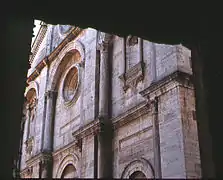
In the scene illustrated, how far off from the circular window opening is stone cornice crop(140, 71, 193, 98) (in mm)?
6914

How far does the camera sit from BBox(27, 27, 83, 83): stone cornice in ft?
52.9

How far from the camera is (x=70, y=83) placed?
16812mm

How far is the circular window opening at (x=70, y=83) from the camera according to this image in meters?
16.5

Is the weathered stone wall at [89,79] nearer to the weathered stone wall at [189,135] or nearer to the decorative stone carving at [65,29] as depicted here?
the decorative stone carving at [65,29]

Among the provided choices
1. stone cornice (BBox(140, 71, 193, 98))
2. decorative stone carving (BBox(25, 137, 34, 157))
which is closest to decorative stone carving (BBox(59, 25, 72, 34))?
decorative stone carving (BBox(25, 137, 34, 157))

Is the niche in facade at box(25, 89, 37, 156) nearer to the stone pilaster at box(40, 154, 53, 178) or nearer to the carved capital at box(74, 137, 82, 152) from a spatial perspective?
the stone pilaster at box(40, 154, 53, 178)

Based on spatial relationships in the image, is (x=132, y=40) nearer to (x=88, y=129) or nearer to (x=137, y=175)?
(x=88, y=129)

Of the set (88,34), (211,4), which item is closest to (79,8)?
(211,4)

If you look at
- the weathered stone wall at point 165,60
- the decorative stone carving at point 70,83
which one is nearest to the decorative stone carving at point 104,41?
the decorative stone carving at point 70,83

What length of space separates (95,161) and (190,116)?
13.3ft

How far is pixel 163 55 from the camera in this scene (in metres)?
10.4

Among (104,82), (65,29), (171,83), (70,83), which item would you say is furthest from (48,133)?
(171,83)

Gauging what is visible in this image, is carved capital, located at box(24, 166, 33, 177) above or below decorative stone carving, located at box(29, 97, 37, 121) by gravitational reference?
below

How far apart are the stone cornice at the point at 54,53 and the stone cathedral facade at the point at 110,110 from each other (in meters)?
0.04
